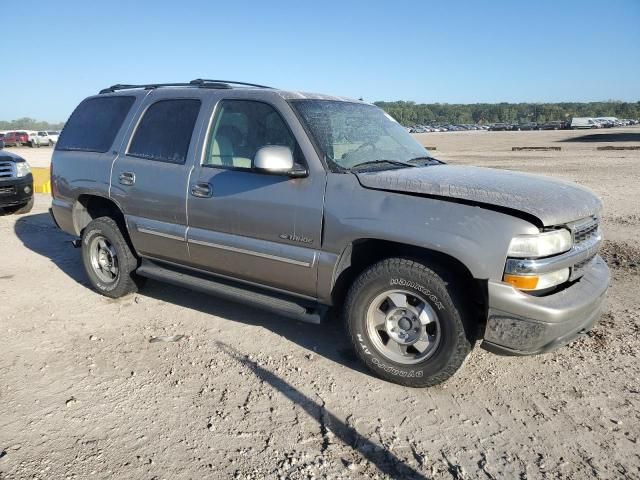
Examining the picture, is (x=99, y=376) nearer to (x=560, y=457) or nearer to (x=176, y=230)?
(x=176, y=230)

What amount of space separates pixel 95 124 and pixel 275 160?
2.71 metres

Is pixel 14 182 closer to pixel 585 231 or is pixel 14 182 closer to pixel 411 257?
pixel 411 257

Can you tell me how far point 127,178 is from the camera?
4527mm

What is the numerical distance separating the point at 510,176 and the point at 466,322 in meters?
1.17

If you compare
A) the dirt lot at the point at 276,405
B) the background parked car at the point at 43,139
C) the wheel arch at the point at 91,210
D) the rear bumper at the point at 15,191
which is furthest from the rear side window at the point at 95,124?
the background parked car at the point at 43,139

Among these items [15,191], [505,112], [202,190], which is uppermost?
[505,112]

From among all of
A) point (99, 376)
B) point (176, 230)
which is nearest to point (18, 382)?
point (99, 376)

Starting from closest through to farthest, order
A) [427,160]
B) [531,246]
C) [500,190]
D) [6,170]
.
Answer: [531,246] < [500,190] < [427,160] < [6,170]

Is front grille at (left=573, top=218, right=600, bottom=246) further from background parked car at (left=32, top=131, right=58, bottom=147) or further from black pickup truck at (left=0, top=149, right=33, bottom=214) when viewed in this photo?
background parked car at (left=32, top=131, right=58, bottom=147)

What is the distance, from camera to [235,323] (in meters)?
4.39

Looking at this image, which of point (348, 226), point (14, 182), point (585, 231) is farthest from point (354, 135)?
point (14, 182)

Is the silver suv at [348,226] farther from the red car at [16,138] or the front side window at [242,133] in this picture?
the red car at [16,138]

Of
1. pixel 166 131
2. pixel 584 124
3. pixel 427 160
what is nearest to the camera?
pixel 427 160

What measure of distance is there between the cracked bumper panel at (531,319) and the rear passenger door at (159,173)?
2.55 m
